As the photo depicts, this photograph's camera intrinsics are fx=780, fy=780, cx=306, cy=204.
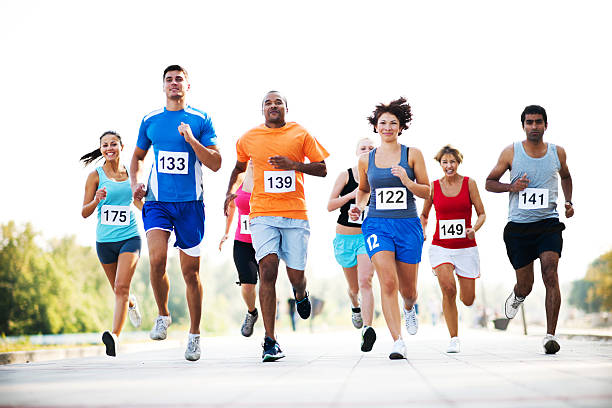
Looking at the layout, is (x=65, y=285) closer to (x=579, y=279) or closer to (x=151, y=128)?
(x=151, y=128)

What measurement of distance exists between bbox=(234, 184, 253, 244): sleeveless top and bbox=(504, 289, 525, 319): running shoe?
138 inches

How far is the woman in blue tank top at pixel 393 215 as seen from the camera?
7887 millimetres

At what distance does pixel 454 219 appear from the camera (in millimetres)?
9195

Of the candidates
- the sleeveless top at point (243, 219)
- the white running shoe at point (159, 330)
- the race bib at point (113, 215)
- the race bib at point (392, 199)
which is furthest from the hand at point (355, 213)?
the race bib at point (113, 215)

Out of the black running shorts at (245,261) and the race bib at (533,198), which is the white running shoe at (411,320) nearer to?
the race bib at (533,198)

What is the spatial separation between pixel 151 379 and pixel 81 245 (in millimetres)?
81503

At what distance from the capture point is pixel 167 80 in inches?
329

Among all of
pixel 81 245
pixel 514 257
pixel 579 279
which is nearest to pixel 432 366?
pixel 514 257

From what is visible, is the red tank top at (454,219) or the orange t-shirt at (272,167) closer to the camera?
the orange t-shirt at (272,167)

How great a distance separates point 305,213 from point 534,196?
274cm

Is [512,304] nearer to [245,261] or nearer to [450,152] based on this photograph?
[450,152]

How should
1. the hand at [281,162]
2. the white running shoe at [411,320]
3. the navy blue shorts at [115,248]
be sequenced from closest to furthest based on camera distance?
the hand at [281,162], the white running shoe at [411,320], the navy blue shorts at [115,248]

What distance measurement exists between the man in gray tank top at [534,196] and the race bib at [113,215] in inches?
176

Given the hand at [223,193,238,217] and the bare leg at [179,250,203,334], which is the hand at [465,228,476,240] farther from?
the bare leg at [179,250,203,334]
